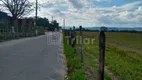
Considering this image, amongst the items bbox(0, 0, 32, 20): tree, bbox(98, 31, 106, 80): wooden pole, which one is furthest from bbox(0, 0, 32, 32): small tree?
bbox(98, 31, 106, 80): wooden pole

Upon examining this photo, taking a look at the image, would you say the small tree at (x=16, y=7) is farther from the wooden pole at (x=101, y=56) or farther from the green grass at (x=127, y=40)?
the wooden pole at (x=101, y=56)

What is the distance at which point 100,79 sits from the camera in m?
6.36

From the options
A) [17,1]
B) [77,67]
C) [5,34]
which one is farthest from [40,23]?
[77,67]

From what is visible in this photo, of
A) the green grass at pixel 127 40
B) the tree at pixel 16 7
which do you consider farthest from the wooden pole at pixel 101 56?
the tree at pixel 16 7

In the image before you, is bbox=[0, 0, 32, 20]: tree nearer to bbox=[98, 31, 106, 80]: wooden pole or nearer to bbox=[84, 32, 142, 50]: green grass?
bbox=[84, 32, 142, 50]: green grass

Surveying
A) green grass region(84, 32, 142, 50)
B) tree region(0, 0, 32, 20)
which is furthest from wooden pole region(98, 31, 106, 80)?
tree region(0, 0, 32, 20)

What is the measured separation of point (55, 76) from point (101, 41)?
3.17 metres

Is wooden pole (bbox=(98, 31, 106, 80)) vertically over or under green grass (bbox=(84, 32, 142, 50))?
over

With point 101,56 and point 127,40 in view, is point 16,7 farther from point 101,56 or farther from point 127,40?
point 101,56

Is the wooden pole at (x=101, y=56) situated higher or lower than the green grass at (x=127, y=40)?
higher

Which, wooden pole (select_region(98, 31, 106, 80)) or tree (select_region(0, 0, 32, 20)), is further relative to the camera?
tree (select_region(0, 0, 32, 20))

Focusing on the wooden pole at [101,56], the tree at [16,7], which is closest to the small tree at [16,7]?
the tree at [16,7]

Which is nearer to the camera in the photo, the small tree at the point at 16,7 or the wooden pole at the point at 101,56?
the wooden pole at the point at 101,56

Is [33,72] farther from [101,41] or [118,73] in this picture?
[101,41]
